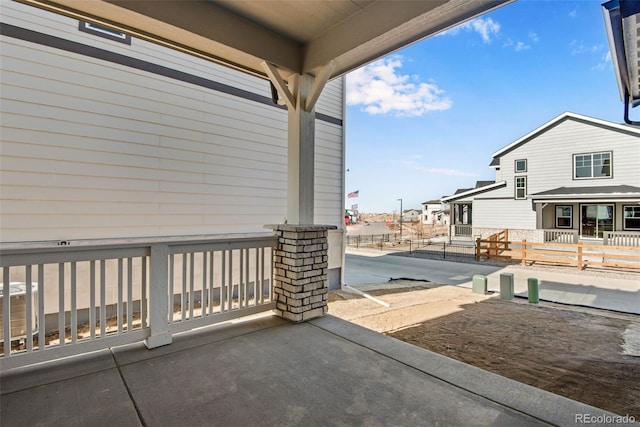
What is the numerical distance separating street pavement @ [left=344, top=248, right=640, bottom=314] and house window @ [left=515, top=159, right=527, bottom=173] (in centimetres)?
726

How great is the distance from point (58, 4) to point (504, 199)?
18.1 metres

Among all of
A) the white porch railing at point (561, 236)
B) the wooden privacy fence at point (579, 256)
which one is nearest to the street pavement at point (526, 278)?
the wooden privacy fence at point (579, 256)

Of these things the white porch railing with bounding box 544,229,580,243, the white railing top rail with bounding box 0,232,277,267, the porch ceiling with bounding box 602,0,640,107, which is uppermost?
the porch ceiling with bounding box 602,0,640,107

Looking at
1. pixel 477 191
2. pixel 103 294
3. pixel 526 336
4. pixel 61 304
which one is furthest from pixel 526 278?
pixel 61 304

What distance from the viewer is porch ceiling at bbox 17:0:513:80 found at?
2.44m

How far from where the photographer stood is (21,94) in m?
3.96

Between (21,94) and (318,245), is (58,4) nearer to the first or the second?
(21,94)

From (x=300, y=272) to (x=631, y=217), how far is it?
1625cm

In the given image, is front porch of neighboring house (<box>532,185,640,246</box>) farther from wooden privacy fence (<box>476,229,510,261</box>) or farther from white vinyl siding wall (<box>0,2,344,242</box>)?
white vinyl siding wall (<box>0,2,344,242</box>)

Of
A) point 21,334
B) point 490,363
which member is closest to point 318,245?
point 490,363

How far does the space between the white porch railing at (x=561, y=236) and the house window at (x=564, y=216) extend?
25.3 inches

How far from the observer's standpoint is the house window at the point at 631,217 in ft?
41.2

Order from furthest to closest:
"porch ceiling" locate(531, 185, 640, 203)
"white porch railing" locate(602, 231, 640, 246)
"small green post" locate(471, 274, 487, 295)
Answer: "white porch railing" locate(602, 231, 640, 246), "porch ceiling" locate(531, 185, 640, 203), "small green post" locate(471, 274, 487, 295)
